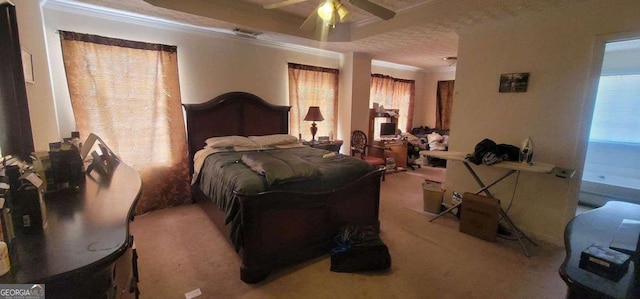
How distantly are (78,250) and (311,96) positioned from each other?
13.3ft

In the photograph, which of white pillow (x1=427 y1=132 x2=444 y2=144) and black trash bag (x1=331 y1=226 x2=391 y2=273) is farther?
white pillow (x1=427 y1=132 x2=444 y2=144)

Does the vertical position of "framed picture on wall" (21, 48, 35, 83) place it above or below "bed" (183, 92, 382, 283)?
above

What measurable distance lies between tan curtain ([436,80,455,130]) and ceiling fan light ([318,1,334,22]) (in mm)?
5233

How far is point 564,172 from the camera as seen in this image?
2.46 m

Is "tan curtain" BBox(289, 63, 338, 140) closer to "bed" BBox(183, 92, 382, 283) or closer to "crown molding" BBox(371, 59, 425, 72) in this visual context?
"crown molding" BBox(371, 59, 425, 72)

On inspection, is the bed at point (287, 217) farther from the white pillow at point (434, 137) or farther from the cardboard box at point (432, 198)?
the white pillow at point (434, 137)

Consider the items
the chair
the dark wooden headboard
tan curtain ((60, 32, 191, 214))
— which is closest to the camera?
tan curtain ((60, 32, 191, 214))

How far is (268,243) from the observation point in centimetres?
209

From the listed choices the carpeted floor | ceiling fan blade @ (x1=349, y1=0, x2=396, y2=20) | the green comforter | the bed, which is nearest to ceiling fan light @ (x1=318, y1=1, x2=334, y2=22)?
ceiling fan blade @ (x1=349, y1=0, x2=396, y2=20)

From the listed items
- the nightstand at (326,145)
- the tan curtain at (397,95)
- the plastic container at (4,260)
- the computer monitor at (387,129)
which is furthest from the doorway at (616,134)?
the plastic container at (4,260)

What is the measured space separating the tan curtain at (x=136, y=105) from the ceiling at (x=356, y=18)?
1.47ft

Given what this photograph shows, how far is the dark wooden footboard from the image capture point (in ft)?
6.57

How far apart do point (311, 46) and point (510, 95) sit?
2.82 m

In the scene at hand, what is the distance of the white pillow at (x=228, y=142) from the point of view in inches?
133
